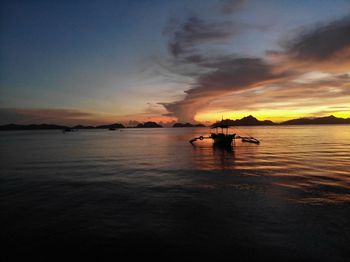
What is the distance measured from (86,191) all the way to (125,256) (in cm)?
1305

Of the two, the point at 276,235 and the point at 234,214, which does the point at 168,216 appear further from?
the point at 276,235

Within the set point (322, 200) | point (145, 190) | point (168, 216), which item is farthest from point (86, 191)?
point (322, 200)

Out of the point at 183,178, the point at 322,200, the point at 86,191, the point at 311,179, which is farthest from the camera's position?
the point at 183,178

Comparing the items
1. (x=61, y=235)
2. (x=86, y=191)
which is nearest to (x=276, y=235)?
(x=61, y=235)

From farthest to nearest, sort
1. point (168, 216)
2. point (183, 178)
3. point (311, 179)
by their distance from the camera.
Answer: point (183, 178) < point (311, 179) < point (168, 216)

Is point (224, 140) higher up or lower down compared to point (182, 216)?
higher up

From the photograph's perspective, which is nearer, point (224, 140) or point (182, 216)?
point (182, 216)

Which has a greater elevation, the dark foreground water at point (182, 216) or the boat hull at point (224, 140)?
the boat hull at point (224, 140)

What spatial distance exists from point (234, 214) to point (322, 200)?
805 cm

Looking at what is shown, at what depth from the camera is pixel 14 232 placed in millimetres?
14203

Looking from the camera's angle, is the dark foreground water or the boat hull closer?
the dark foreground water

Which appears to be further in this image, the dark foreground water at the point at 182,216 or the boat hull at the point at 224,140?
the boat hull at the point at 224,140

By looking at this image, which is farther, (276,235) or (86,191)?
(86,191)

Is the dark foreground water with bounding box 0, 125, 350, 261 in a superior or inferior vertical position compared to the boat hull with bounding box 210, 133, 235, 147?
inferior
